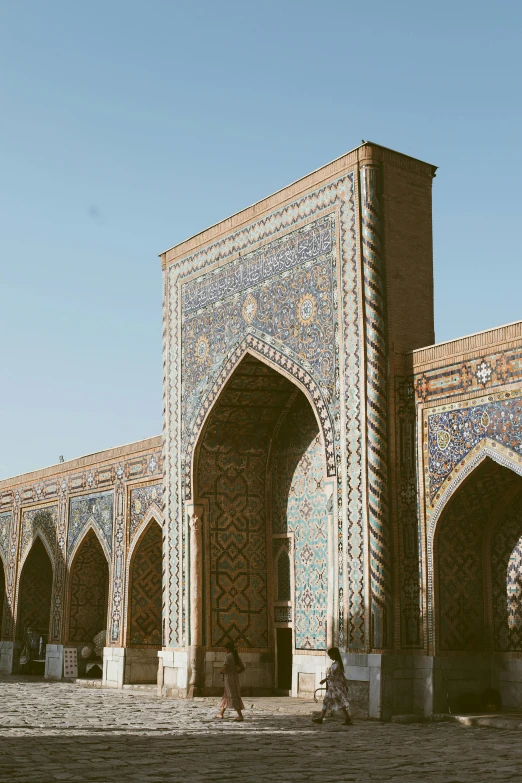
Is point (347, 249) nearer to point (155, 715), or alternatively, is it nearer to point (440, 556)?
point (440, 556)

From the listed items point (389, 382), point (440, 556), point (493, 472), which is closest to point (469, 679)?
point (440, 556)

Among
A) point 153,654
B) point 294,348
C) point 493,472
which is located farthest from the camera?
point 153,654

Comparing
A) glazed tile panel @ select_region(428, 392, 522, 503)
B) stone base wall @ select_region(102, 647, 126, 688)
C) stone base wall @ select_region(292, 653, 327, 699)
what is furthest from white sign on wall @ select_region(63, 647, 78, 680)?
glazed tile panel @ select_region(428, 392, 522, 503)

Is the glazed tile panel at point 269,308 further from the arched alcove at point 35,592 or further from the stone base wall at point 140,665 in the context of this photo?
the arched alcove at point 35,592

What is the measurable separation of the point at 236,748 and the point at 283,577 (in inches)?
232

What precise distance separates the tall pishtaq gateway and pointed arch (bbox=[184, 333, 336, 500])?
0.09ft

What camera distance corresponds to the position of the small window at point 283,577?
1396 cm

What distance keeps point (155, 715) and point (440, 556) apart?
Result: 3.41m

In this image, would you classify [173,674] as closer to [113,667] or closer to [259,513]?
[259,513]

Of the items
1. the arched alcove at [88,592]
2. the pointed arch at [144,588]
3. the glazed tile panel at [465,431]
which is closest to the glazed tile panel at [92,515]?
the arched alcove at [88,592]

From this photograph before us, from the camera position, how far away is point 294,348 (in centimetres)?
1234

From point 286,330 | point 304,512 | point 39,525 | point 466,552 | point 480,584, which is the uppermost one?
point 286,330

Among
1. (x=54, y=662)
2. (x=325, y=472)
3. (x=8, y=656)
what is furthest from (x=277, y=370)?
(x=8, y=656)

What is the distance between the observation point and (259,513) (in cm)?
1435
